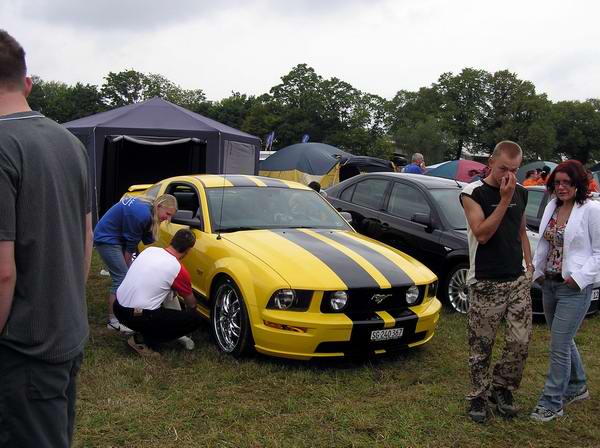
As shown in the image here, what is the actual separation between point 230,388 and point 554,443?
7.16ft

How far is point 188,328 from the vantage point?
487 centimetres

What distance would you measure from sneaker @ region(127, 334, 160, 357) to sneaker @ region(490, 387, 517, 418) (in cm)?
269

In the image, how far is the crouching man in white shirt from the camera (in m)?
4.76

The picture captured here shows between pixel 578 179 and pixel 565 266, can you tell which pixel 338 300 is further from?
pixel 578 179

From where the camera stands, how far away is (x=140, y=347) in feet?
16.0

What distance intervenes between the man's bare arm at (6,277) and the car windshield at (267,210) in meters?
3.75

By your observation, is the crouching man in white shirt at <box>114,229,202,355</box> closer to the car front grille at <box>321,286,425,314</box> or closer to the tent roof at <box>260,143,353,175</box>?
the car front grille at <box>321,286,425,314</box>

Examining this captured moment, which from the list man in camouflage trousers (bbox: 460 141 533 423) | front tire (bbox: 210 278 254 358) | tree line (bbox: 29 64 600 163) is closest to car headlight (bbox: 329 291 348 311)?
front tire (bbox: 210 278 254 358)

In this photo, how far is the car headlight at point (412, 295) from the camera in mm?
4823

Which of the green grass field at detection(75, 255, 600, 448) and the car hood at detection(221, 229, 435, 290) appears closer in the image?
the green grass field at detection(75, 255, 600, 448)

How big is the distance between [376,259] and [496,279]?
1479mm

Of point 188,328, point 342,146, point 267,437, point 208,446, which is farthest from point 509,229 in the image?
point 342,146

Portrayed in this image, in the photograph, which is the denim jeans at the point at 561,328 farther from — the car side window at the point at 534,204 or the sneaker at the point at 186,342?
the car side window at the point at 534,204

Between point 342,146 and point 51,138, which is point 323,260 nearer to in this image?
point 51,138
